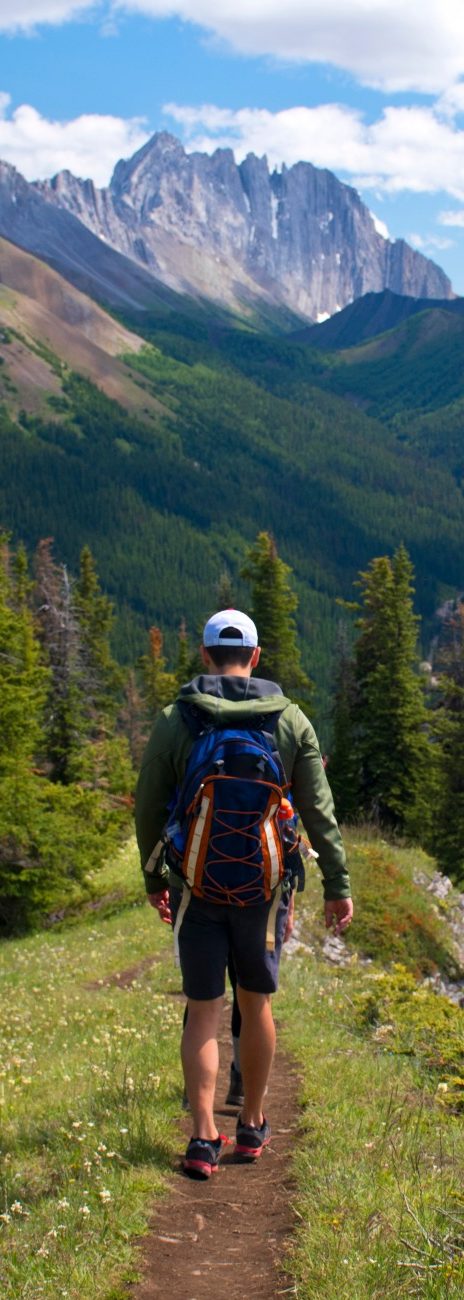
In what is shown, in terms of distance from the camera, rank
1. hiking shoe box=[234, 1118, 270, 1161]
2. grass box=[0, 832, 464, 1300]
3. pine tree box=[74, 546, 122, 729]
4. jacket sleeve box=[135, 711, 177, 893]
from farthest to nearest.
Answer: pine tree box=[74, 546, 122, 729] < hiking shoe box=[234, 1118, 270, 1161] < jacket sleeve box=[135, 711, 177, 893] < grass box=[0, 832, 464, 1300]

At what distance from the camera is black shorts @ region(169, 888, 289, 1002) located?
239 inches

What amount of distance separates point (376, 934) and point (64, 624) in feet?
67.8

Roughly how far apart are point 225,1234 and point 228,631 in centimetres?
305

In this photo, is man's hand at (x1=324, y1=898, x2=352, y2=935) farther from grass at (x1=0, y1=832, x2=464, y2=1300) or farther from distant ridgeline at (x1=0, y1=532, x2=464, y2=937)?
distant ridgeline at (x1=0, y1=532, x2=464, y2=937)

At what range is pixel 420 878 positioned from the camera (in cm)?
2564

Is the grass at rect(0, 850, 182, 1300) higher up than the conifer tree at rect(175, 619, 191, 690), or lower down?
higher up

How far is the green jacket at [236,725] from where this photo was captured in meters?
6.07

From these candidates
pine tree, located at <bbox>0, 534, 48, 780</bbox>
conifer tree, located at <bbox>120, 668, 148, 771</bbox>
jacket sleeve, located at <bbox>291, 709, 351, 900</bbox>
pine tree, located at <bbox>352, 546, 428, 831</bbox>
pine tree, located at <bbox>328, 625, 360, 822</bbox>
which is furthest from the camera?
conifer tree, located at <bbox>120, 668, 148, 771</bbox>

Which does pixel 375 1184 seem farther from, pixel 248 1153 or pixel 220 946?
pixel 220 946

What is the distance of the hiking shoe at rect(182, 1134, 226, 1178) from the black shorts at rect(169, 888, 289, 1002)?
76 cm

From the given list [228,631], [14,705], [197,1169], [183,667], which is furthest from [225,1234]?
[183,667]

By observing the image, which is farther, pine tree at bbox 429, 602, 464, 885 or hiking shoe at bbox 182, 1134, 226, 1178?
pine tree at bbox 429, 602, 464, 885

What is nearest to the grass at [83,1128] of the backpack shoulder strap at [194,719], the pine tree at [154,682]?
the backpack shoulder strap at [194,719]

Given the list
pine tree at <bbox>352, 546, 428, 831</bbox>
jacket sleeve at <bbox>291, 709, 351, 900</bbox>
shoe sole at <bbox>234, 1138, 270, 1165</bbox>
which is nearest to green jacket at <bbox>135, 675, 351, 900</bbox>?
jacket sleeve at <bbox>291, 709, 351, 900</bbox>
